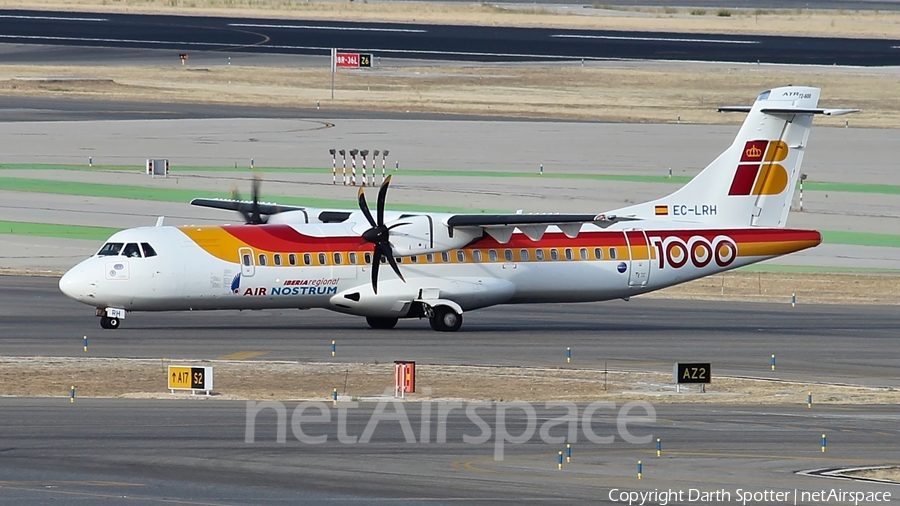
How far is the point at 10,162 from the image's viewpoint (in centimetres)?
6153

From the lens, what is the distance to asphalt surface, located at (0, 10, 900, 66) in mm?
95500

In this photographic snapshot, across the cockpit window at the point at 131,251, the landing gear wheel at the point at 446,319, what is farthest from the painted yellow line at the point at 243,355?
the landing gear wheel at the point at 446,319

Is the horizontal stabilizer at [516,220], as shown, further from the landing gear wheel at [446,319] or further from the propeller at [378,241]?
the landing gear wheel at [446,319]

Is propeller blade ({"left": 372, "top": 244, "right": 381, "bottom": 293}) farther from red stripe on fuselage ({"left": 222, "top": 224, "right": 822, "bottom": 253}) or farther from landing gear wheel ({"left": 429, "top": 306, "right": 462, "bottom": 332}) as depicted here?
landing gear wheel ({"left": 429, "top": 306, "right": 462, "bottom": 332})

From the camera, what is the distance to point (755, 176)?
3956 centimetres

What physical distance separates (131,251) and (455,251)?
813 cm

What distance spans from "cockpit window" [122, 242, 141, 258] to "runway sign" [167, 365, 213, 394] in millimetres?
8892

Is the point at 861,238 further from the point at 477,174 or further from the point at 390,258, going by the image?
the point at 390,258

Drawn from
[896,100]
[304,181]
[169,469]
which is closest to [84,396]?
[169,469]

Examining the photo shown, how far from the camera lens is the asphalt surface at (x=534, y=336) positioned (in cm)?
3225

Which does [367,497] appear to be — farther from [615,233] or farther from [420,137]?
[420,137]

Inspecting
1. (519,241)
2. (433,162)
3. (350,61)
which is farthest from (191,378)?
(350,61)

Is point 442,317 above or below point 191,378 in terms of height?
above

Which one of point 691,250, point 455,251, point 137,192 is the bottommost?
point 455,251
